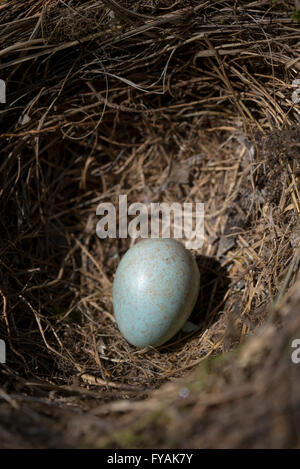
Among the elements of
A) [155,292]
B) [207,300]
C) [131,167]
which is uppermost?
[131,167]

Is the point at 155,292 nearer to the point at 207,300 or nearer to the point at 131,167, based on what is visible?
the point at 207,300

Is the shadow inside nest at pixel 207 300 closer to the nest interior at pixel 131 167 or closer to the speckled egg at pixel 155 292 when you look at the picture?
the nest interior at pixel 131 167

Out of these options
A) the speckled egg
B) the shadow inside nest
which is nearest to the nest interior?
the shadow inside nest

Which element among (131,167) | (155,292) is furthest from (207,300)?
(131,167)

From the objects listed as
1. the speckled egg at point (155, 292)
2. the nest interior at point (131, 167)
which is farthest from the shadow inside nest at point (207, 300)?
the speckled egg at point (155, 292)

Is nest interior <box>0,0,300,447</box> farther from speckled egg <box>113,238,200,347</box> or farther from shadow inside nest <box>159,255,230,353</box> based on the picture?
speckled egg <box>113,238,200,347</box>

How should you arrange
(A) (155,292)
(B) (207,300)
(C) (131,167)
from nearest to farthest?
1. (A) (155,292)
2. (B) (207,300)
3. (C) (131,167)
